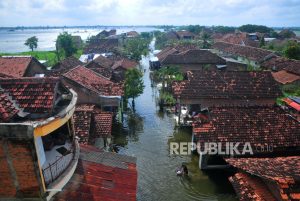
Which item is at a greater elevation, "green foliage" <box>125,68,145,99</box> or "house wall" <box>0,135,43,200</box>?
"house wall" <box>0,135,43,200</box>

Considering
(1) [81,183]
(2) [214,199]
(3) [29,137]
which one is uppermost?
Answer: (3) [29,137]

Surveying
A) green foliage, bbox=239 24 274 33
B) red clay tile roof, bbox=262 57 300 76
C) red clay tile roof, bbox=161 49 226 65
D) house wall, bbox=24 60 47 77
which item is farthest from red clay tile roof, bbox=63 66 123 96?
green foliage, bbox=239 24 274 33

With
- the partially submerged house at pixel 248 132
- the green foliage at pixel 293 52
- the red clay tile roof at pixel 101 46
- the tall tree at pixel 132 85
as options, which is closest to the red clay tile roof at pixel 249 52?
the green foliage at pixel 293 52

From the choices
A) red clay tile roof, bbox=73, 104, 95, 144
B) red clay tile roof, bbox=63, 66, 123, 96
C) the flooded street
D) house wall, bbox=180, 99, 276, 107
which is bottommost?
the flooded street

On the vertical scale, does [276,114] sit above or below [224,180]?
above

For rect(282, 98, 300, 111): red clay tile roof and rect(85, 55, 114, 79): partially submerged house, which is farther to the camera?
rect(85, 55, 114, 79): partially submerged house

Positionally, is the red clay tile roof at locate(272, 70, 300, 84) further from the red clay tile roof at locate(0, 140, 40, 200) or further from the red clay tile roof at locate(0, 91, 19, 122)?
the red clay tile roof at locate(0, 140, 40, 200)

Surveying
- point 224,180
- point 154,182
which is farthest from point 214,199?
point 154,182

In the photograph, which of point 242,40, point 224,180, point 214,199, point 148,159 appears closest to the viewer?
point 214,199

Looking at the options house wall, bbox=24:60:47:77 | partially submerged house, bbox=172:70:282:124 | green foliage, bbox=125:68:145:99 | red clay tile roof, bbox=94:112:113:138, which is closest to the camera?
red clay tile roof, bbox=94:112:113:138

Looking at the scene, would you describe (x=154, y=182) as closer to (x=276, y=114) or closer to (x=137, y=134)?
(x=137, y=134)
